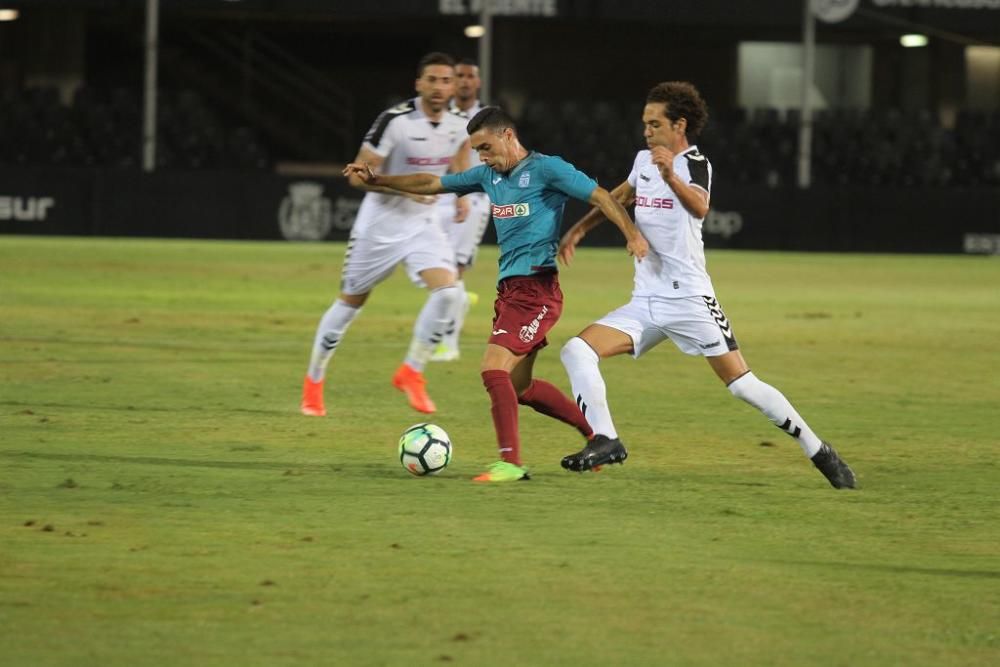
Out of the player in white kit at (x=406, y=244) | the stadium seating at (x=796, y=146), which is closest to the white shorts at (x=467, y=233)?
the player in white kit at (x=406, y=244)

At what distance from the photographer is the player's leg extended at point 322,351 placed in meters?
10.9

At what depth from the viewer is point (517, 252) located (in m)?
8.66

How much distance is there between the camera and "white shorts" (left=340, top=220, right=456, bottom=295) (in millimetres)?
11172

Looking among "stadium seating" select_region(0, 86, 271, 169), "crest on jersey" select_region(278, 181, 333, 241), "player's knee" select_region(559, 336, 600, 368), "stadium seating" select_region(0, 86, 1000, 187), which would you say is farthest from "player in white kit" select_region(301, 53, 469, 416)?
"stadium seating" select_region(0, 86, 1000, 187)

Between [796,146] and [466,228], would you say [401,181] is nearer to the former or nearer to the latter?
[466,228]

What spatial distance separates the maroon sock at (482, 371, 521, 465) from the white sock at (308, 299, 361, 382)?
2.58 m

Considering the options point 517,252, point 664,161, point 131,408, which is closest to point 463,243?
point 131,408

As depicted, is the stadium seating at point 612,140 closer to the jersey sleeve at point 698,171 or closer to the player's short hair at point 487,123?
the player's short hair at point 487,123

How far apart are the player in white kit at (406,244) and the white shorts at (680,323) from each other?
2.79 meters

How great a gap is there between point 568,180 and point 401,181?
1.10m

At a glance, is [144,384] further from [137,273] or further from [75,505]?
[137,273]

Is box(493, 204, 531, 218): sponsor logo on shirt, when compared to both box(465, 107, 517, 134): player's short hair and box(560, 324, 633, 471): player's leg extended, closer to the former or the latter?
box(465, 107, 517, 134): player's short hair

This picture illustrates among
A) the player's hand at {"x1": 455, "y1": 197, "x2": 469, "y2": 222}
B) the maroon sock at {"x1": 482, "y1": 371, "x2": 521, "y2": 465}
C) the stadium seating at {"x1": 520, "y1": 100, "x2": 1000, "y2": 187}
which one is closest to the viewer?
the maroon sock at {"x1": 482, "y1": 371, "x2": 521, "y2": 465}

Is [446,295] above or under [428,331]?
above
